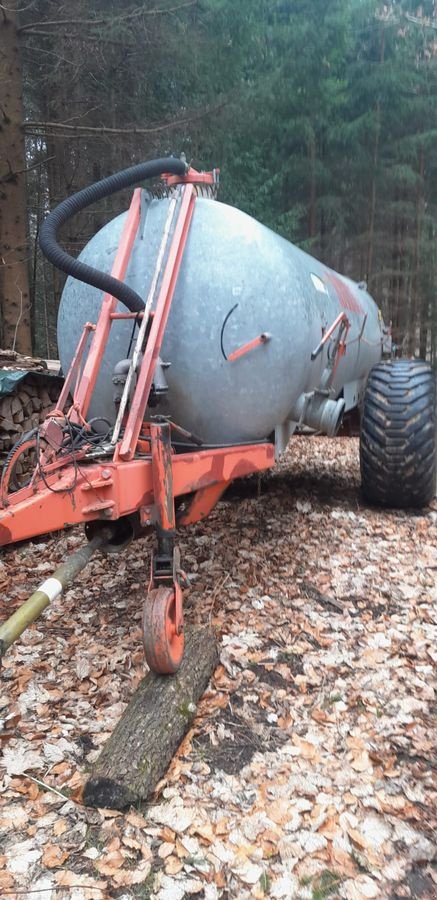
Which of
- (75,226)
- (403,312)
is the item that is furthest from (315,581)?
(403,312)

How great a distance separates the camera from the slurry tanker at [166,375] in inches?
105

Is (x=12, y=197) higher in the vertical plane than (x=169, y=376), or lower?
higher

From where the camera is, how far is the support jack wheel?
2.69 metres

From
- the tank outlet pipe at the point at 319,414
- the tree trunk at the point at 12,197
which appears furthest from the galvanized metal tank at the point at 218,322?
the tree trunk at the point at 12,197

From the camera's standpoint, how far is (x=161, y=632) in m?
2.69

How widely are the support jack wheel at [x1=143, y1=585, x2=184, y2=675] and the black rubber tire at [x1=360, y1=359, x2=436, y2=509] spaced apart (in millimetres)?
2731

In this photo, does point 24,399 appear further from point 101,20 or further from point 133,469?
point 101,20

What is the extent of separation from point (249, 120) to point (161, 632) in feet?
30.4

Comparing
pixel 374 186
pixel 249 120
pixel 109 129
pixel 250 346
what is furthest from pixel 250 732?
pixel 374 186

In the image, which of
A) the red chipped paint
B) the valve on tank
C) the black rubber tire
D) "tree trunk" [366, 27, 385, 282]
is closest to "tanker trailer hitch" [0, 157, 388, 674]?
the valve on tank

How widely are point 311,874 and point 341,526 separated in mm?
3301

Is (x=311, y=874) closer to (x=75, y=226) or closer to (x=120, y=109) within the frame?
(x=120, y=109)

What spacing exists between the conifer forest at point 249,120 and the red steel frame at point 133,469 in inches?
204

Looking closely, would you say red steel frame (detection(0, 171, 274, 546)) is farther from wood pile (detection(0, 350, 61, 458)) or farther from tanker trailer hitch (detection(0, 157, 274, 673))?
wood pile (detection(0, 350, 61, 458))
